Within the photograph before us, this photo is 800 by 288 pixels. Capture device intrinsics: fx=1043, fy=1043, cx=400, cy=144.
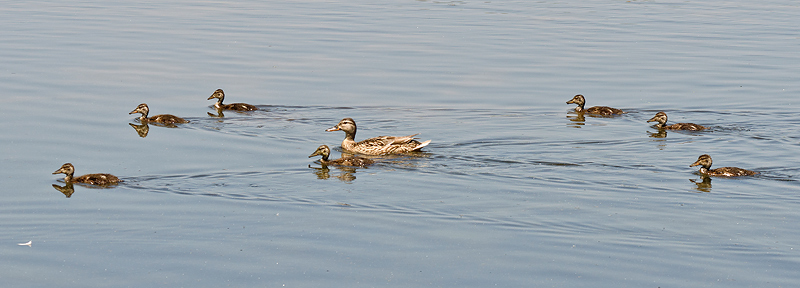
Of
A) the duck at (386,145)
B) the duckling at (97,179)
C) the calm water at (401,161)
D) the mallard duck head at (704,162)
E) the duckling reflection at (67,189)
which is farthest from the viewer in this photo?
the duck at (386,145)

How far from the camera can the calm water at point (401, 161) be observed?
998 cm

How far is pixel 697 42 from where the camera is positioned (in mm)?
30906

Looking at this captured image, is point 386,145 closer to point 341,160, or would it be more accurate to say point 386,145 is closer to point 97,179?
point 341,160

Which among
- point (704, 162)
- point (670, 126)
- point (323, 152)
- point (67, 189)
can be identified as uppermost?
point (670, 126)

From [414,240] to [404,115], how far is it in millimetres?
8495

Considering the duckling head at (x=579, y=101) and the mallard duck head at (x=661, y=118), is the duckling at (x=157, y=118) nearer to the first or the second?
the duckling head at (x=579, y=101)

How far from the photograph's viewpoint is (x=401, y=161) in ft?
50.4

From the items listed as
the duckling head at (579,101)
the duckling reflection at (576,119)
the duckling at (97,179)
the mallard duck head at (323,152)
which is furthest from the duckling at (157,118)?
the duckling head at (579,101)

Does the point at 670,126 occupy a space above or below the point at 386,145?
above

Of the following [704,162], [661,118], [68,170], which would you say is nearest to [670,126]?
[661,118]

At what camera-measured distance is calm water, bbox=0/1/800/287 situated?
9977 millimetres

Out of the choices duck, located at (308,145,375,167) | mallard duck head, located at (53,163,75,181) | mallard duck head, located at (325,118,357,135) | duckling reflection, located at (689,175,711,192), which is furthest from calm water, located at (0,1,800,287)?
mallard duck head, located at (325,118,357,135)

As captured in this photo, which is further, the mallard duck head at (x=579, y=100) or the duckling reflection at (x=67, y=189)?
the mallard duck head at (x=579, y=100)

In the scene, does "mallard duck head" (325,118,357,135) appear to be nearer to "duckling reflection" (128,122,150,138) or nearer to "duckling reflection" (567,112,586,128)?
"duckling reflection" (128,122,150,138)
